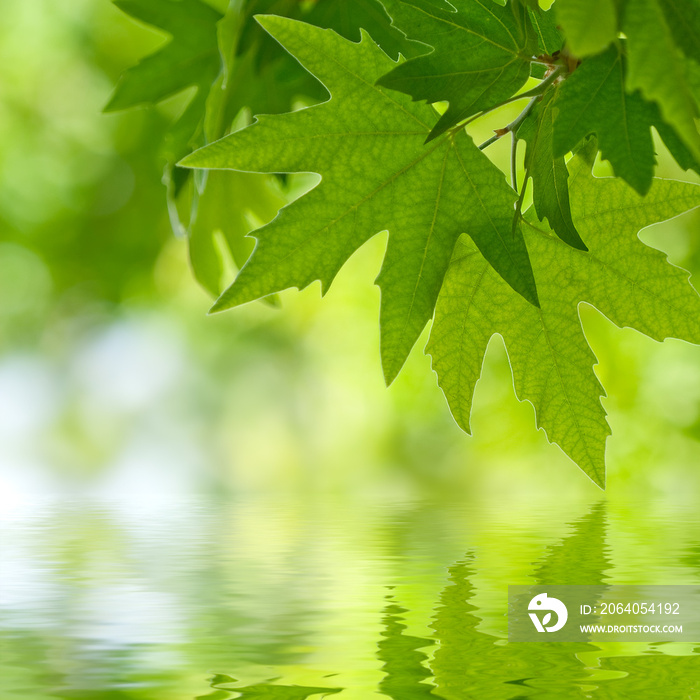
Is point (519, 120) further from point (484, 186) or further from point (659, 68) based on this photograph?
point (659, 68)

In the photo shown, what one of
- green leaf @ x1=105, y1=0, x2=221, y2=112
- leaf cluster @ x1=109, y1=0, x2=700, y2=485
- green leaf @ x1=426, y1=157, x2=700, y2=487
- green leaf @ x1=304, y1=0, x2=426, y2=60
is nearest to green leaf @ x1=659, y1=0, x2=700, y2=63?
leaf cluster @ x1=109, y1=0, x2=700, y2=485

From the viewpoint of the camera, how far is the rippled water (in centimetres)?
74

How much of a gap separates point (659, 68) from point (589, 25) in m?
0.04

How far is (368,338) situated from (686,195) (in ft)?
11.9

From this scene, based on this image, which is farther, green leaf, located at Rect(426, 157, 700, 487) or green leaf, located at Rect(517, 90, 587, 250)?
green leaf, located at Rect(426, 157, 700, 487)

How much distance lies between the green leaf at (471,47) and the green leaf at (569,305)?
0.13 metres

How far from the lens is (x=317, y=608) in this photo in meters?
1.01

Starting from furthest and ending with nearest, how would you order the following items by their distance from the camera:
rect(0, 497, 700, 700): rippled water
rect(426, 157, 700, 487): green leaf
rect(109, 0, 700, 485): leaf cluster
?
rect(0, 497, 700, 700): rippled water
rect(426, 157, 700, 487): green leaf
rect(109, 0, 700, 485): leaf cluster

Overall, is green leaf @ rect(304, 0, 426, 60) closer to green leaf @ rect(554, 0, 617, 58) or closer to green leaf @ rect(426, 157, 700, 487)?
green leaf @ rect(426, 157, 700, 487)

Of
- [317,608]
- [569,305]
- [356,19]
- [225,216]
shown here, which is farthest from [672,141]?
[317,608]

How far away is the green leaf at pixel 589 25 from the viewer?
35 centimetres

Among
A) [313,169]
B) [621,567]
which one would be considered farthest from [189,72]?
[621,567]

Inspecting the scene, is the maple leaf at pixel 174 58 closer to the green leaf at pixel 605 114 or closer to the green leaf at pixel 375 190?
the green leaf at pixel 375 190

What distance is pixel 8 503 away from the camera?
106 inches
